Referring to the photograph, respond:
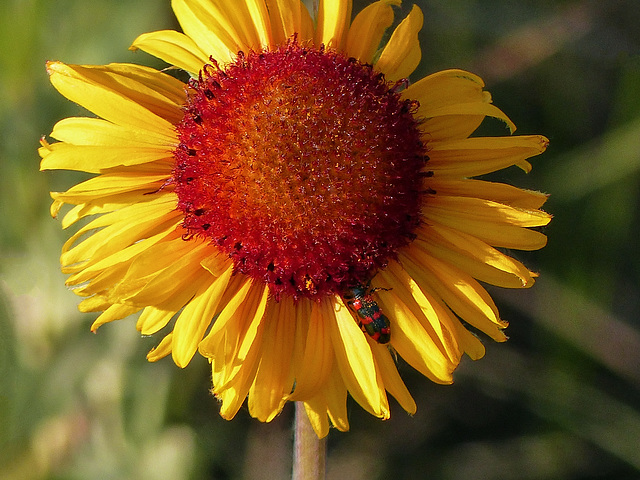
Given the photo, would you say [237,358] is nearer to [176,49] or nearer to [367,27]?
[176,49]

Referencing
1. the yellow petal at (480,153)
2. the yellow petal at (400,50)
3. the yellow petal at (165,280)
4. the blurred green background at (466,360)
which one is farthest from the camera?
the blurred green background at (466,360)

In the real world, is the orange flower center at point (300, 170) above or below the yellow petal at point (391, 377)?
above

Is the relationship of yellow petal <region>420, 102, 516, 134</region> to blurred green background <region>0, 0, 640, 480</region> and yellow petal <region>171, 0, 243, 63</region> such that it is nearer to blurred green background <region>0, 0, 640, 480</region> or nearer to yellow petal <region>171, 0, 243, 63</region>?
yellow petal <region>171, 0, 243, 63</region>

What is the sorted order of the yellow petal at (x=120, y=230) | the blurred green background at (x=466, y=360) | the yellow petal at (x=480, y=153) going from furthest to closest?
the blurred green background at (x=466, y=360) < the yellow petal at (x=480, y=153) < the yellow petal at (x=120, y=230)

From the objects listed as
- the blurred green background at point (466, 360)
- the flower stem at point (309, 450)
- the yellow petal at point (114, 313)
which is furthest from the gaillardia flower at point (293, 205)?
the blurred green background at point (466, 360)

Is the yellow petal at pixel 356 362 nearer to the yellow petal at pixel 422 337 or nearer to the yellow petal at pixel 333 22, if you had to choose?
the yellow petal at pixel 422 337

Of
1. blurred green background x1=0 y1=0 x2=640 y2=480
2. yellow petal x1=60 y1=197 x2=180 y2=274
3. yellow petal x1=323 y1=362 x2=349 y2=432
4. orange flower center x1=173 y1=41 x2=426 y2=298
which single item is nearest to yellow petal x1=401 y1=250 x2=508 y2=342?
orange flower center x1=173 y1=41 x2=426 y2=298

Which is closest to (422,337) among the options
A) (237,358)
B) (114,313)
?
(237,358)
